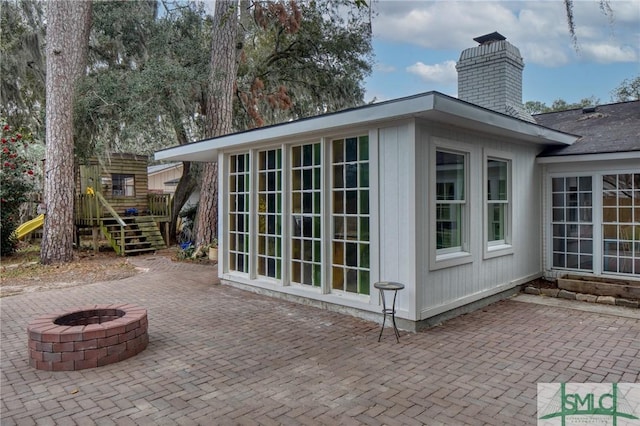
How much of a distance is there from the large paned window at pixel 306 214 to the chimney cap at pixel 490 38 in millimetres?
5072

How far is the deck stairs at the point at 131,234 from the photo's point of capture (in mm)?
11859

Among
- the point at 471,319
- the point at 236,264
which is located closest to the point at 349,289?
the point at 471,319

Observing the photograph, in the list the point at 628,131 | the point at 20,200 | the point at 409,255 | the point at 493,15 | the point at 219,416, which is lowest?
the point at 219,416

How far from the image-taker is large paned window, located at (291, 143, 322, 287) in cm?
576

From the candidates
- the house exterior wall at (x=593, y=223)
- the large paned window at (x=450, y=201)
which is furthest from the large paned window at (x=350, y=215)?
the house exterior wall at (x=593, y=223)

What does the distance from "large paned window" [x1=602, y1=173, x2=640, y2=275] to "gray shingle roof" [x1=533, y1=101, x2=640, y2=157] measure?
1.58ft

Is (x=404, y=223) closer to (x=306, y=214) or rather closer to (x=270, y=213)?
(x=306, y=214)

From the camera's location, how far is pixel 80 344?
3699 mm

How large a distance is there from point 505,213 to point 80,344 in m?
5.72

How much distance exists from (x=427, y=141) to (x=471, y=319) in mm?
2263

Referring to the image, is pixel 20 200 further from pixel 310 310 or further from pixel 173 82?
pixel 310 310

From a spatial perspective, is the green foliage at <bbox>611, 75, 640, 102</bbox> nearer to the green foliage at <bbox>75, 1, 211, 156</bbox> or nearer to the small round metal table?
the green foliage at <bbox>75, 1, 211, 156</bbox>

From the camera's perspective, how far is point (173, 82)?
10.4 m

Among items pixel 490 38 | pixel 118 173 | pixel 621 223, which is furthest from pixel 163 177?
pixel 621 223
